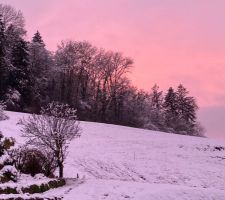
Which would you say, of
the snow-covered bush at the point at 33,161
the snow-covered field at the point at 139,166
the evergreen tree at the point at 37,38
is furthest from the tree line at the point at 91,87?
the snow-covered bush at the point at 33,161

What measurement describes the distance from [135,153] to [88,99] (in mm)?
50160

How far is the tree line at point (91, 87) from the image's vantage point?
80500 millimetres

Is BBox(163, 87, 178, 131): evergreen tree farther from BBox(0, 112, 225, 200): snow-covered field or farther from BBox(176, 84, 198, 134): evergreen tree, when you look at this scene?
BBox(0, 112, 225, 200): snow-covered field

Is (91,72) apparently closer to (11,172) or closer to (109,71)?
(109,71)

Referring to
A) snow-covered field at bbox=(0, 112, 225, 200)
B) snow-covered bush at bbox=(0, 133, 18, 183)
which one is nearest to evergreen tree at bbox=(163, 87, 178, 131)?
snow-covered field at bbox=(0, 112, 225, 200)

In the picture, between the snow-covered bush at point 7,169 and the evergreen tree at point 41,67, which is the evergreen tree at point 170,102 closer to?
the evergreen tree at point 41,67

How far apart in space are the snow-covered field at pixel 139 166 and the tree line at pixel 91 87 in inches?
1089

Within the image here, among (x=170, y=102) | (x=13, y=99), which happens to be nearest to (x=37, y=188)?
(x=13, y=99)

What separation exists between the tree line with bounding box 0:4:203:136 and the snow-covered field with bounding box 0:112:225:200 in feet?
90.8

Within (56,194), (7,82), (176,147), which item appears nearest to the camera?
(56,194)

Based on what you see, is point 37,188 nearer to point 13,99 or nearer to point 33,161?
point 33,161

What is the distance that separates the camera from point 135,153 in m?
41.9

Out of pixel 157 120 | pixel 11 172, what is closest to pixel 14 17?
pixel 157 120

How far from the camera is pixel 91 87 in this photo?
311 ft
